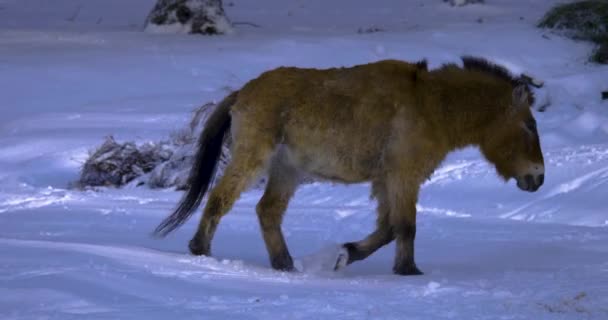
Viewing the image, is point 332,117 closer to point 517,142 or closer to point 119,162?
point 517,142

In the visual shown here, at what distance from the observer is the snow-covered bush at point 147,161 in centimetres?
1184

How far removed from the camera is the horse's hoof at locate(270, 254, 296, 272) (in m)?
8.02

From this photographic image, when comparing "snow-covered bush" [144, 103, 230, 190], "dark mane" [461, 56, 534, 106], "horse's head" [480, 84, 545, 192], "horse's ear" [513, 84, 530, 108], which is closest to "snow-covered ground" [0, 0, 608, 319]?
"snow-covered bush" [144, 103, 230, 190]

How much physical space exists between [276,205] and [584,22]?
10.1m

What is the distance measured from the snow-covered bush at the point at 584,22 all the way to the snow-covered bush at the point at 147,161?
657 centimetres

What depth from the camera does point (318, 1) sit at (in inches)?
883

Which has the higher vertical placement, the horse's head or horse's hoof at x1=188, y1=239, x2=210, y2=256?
the horse's head

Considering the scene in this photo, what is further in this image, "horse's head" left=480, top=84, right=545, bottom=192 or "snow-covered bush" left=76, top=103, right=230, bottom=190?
"snow-covered bush" left=76, top=103, right=230, bottom=190

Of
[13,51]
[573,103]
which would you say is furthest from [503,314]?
[13,51]

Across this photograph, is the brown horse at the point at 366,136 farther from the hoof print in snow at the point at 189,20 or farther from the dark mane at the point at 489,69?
the hoof print in snow at the point at 189,20

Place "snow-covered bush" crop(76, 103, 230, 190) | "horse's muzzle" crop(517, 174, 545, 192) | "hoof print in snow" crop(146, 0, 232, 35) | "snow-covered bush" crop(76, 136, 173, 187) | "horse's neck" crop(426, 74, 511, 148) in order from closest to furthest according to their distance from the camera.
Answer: "horse's neck" crop(426, 74, 511, 148) < "horse's muzzle" crop(517, 174, 545, 192) < "snow-covered bush" crop(76, 103, 230, 190) < "snow-covered bush" crop(76, 136, 173, 187) < "hoof print in snow" crop(146, 0, 232, 35)

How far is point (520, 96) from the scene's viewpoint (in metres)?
8.37

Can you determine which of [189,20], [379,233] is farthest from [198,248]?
[189,20]

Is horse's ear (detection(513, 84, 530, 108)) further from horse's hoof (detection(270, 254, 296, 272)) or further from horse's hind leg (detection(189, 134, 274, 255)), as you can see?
horse's hoof (detection(270, 254, 296, 272))
